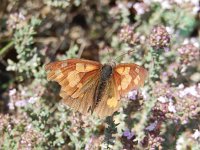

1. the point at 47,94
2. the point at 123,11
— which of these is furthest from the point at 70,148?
the point at 123,11

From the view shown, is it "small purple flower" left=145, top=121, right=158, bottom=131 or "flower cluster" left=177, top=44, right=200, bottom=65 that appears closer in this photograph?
"small purple flower" left=145, top=121, right=158, bottom=131

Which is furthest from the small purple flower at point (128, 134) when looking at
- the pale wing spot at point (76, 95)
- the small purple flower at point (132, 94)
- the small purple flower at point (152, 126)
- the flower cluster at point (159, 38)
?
the flower cluster at point (159, 38)

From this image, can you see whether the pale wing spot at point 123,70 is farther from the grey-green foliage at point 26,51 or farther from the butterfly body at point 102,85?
the grey-green foliage at point 26,51

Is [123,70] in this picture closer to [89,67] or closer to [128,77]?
[128,77]

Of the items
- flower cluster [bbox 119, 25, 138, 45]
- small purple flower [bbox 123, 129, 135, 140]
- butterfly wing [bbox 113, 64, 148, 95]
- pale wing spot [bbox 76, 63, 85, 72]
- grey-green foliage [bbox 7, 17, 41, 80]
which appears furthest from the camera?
grey-green foliage [bbox 7, 17, 41, 80]

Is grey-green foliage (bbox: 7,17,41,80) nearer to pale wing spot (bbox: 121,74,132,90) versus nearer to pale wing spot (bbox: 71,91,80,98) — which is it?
pale wing spot (bbox: 71,91,80,98)

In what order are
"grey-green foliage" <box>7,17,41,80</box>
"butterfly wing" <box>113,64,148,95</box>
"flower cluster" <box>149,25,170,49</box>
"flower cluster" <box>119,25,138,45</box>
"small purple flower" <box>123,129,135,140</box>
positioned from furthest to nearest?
"grey-green foliage" <box>7,17,41,80</box>, "flower cluster" <box>119,25,138,45</box>, "flower cluster" <box>149,25,170,49</box>, "small purple flower" <box>123,129,135,140</box>, "butterfly wing" <box>113,64,148,95</box>

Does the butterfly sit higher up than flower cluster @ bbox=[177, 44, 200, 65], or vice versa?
flower cluster @ bbox=[177, 44, 200, 65]

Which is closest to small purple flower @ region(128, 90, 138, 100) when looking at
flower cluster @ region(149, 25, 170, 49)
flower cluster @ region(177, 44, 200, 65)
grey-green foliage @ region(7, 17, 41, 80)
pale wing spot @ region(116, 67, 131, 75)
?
flower cluster @ region(149, 25, 170, 49)

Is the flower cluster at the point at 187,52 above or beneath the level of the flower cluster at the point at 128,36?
beneath
